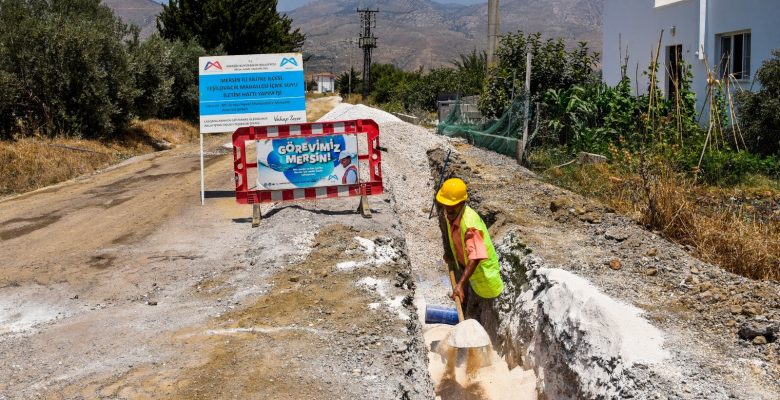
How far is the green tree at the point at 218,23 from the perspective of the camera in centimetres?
Result: 3953

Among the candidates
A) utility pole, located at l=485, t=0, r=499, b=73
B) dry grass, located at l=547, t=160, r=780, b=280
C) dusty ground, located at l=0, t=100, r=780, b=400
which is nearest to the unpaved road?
dusty ground, located at l=0, t=100, r=780, b=400

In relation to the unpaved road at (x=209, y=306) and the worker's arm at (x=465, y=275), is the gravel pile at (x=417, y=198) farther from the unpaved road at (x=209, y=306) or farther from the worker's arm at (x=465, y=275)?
the worker's arm at (x=465, y=275)

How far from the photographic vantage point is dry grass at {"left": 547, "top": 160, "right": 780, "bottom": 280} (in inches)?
300

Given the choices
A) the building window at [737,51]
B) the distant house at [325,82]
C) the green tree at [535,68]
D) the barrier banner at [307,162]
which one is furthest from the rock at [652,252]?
the distant house at [325,82]

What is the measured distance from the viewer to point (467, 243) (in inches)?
260

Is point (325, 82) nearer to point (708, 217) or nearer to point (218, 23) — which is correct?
point (218, 23)

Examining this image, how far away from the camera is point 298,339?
576cm

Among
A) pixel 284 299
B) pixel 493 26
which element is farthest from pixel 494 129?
pixel 284 299

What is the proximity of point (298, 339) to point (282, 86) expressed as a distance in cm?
713

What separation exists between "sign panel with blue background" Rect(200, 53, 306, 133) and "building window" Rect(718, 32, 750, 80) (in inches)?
438

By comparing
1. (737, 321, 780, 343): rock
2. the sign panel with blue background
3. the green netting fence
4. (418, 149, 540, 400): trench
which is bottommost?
(418, 149, 540, 400): trench

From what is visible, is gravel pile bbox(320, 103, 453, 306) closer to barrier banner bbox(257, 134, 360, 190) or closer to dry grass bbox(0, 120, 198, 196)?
barrier banner bbox(257, 134, 360, 190)

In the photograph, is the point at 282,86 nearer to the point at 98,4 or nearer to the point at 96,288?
the point at 96,288

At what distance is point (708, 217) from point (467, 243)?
4.09 meters
